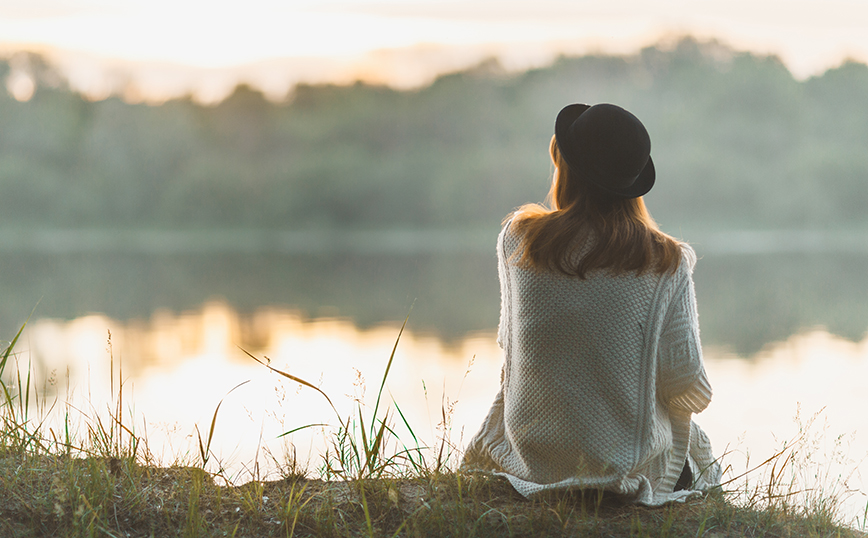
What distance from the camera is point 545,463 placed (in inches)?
70.9

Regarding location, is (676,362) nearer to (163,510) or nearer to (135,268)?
(163,510)

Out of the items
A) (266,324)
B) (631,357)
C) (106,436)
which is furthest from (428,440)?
(266,324)

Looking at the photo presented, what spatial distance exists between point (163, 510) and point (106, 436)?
17.6 inches

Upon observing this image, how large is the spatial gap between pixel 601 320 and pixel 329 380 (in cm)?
387

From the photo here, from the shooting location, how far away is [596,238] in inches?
66.9

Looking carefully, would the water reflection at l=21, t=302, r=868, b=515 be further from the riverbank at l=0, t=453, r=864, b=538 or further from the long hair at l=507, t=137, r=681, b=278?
the long hair at l=507, t=137, r=681, b=278

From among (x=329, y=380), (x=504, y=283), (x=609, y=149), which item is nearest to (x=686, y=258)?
(x=609, y=149)

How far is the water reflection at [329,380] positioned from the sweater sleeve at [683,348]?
46.4 inches

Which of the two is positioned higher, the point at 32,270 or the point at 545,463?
the point at 32,270

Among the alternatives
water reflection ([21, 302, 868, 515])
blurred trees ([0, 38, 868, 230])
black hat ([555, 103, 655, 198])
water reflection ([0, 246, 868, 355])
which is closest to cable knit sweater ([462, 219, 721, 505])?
black hat ([555, 103, 655, 198])

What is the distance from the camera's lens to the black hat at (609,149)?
168cm

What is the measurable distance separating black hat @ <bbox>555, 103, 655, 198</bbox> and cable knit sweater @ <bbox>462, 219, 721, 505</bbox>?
18 centimetres

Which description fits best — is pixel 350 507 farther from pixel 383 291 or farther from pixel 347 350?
pixel 383 291

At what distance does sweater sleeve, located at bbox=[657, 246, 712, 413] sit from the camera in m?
1.72
